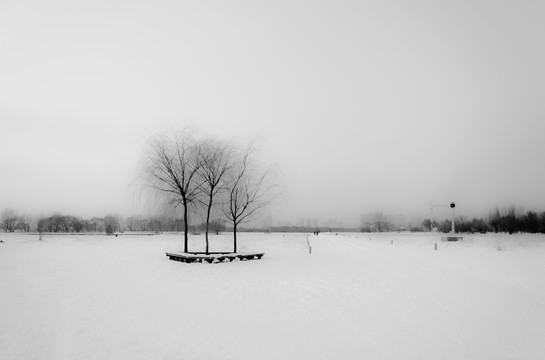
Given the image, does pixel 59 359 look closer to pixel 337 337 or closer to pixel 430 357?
pixel 337 337

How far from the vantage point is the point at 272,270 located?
18203 millimetres

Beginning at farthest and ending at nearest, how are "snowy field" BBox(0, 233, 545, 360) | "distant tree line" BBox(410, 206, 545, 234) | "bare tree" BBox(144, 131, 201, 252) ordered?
"distant tree line" BBox(410, 206, 545, 234) < "bare tree" BBox(144, 131, 201, 252) < "snowy field" BBox(0, 233, 545, 360)

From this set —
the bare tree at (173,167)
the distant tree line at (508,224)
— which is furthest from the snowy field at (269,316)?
the distant tree line at (508,224)

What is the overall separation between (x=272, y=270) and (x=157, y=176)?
11.2 m

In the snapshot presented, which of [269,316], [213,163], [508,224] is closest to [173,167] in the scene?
[213,163]

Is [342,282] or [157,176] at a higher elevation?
[157,176]

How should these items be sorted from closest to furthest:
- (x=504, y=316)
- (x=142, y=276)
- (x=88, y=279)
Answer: (x=504, y=316) < (x=88, y=279) < (x=142, y=276)

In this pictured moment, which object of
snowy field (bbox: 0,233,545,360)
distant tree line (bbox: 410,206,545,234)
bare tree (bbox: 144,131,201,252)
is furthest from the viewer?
distant tree line (bbox: 410,206,545,234)

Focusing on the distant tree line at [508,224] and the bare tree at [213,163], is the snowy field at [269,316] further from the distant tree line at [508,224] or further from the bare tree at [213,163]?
the distant tree line at [508,224]

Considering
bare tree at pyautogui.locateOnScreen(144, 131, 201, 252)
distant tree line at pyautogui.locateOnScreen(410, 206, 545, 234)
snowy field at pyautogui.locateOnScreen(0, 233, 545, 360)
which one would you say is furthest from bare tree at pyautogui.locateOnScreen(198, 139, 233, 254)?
distant tree line at pyautogui.locateOnScreen(410, 206, 545, 234)

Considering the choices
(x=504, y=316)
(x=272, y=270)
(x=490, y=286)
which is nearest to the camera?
(x=504, y=316)

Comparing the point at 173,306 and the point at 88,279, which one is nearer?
the point at 173,306

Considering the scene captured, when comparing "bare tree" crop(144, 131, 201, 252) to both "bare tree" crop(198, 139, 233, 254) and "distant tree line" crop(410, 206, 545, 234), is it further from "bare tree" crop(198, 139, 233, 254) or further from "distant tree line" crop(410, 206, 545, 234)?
"distant tree line" crop(410, 206, 545, 234)

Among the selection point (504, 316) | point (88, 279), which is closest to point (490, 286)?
point (504, 316)
